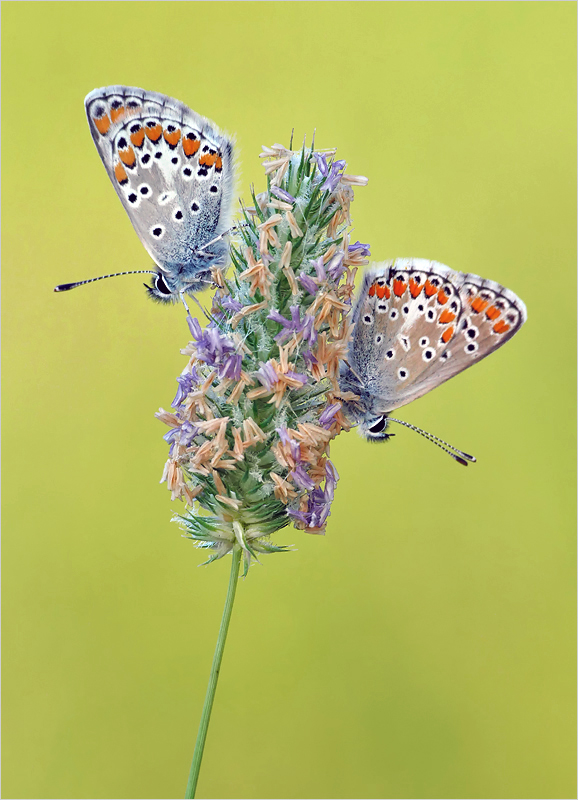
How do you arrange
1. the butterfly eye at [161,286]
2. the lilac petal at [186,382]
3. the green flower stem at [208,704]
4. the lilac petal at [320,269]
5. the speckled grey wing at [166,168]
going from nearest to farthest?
1. the green flower stem at [208,704]
2. the lilac petal at [320,269]
3. the lilac petal at [186,382]
4. the speckled grey wing at [166,168]
5. the butterfly eye at [161,286]

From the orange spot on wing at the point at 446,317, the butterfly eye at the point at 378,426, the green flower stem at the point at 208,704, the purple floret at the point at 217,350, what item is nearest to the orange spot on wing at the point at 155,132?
the purple floret at the point at 217,350

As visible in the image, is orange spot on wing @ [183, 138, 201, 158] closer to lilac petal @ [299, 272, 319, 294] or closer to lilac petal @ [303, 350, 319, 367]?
lilac petal @ [299, 272, 319, 294]

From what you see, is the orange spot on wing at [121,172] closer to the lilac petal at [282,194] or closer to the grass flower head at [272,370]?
the grass flower head at [272,370]

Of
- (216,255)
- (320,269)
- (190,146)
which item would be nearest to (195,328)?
(320,269)

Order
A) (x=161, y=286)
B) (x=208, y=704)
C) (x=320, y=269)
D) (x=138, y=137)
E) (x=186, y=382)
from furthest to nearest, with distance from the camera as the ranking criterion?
(x=161, y=286) < (x=138, y=137) < (x=186, y=382) < (x=320, y=269) < (x=208, y=704)

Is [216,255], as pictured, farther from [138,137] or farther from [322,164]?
[322,164]

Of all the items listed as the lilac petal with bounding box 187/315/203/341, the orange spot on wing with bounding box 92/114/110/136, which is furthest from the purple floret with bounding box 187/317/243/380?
the orange spot on wing with bounding box 92/114/110/136

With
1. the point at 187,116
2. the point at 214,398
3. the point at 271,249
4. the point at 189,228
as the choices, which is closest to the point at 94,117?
the point at 187,116

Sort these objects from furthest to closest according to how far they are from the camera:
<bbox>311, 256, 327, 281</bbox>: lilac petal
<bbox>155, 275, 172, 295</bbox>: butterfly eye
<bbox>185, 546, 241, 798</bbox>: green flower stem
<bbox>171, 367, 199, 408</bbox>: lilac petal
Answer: <bbox>155, 275, 172, 295</bbox>: butterfly eye → <bbox>171, 367, 199, 408</bbox>: lilac petal → <bbox>311, 256, 327, 281</bbox>: lilac petal → <bbox>185, 546, 241, 798</bbox>: green flower stem
